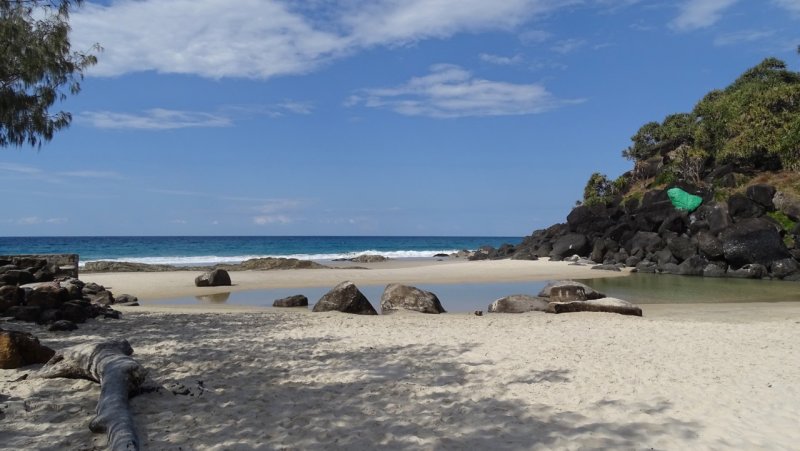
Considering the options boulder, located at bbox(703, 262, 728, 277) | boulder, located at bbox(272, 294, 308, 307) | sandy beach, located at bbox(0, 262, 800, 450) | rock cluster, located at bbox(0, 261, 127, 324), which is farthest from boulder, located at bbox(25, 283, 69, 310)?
boulder, located at bbox(703, 262, 728, 277)

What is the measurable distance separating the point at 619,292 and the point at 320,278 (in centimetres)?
1546

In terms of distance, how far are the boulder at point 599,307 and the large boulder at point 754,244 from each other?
20.1 m

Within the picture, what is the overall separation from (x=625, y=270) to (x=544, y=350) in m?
29.1

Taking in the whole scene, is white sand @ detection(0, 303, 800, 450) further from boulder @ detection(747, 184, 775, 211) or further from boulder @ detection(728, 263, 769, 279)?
boulder @ detection(747, 184, 775, 211)

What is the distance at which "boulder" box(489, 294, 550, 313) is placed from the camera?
16.8 meters

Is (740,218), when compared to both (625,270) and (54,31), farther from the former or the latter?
(54,31)

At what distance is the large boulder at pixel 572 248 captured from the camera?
4584cm

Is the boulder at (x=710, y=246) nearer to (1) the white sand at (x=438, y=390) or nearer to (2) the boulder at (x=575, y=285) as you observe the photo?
(2) the boulder at (x=575, y=285)

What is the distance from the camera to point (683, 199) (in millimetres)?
41688

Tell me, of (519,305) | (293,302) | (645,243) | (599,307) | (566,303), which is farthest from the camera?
(645,243)

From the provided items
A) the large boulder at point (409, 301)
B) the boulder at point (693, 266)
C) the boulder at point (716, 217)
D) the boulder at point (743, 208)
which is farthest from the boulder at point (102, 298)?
the boulder at point (743, 208)

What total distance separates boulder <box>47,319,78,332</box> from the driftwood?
400cm

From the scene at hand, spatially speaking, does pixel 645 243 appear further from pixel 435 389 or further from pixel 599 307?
pixel 435 389

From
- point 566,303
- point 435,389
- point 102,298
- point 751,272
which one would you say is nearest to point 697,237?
point 751,272
